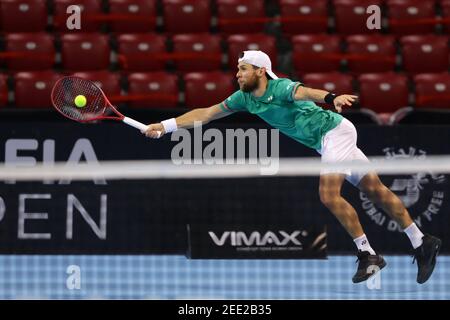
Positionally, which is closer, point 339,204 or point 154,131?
point 154,131

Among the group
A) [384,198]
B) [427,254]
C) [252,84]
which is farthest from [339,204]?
[252,84]

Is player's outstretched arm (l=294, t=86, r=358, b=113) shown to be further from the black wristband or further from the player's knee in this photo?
the player's knee

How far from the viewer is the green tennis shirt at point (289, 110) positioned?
28.5 ft

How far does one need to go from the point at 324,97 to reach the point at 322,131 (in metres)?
1.00

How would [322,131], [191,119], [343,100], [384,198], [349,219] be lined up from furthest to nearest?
[191,119] < [384,198] < [349,219] < [322,131] < [343,100]

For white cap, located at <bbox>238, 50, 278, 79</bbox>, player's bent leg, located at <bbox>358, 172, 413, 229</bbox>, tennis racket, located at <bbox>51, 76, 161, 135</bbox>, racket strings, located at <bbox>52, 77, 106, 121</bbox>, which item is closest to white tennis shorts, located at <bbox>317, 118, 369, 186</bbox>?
player's bent leg, located at <bbox>358, 172, 413, 229</bbox>

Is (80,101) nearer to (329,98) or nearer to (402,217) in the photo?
(329,98)

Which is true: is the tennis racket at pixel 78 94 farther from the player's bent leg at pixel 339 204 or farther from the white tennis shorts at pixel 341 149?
the player's bent leg at pixel 339 204

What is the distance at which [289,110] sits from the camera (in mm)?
8781

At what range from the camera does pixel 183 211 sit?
10.1 meters
